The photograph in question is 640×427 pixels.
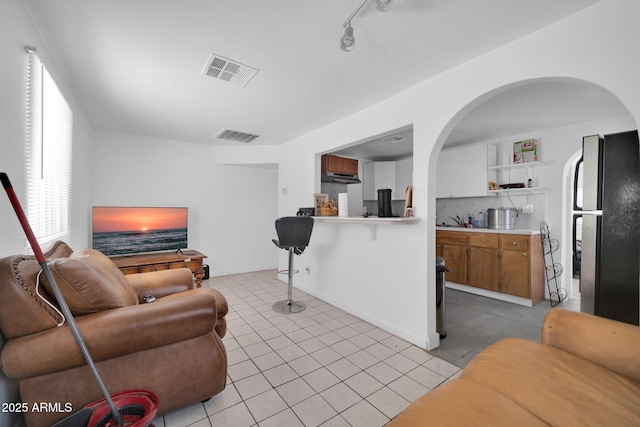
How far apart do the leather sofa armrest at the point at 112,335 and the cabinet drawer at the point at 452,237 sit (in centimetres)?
392

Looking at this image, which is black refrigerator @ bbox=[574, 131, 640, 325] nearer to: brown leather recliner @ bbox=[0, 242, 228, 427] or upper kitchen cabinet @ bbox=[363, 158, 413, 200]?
brown leather recliner @ bbox=[0, 242, 228, 427]

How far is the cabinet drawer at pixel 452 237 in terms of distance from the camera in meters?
4.23

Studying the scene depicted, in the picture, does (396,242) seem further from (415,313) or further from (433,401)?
(433,401)

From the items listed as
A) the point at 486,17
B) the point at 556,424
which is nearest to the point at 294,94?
the point at 486,17

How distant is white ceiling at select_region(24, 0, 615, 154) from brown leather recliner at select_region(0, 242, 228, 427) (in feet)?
5.08

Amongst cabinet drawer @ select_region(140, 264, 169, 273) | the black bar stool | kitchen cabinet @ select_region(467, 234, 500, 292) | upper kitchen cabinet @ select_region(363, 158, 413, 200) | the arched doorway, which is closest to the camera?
the arched doorway

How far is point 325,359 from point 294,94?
2.61 metres

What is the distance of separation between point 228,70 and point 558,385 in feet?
9.74

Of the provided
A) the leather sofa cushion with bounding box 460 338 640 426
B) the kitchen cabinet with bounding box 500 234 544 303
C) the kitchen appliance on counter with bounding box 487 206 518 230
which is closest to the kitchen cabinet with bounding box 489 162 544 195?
the kitchen appliance on counter with bounding box 487 206 518 230

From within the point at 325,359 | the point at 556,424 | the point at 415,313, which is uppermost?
the point at 556,424

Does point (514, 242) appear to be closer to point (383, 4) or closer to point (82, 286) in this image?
point (383, 4)

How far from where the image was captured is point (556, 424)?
0.95m

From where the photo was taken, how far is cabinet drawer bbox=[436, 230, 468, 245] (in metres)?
4.23

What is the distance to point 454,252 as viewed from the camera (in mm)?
4355
